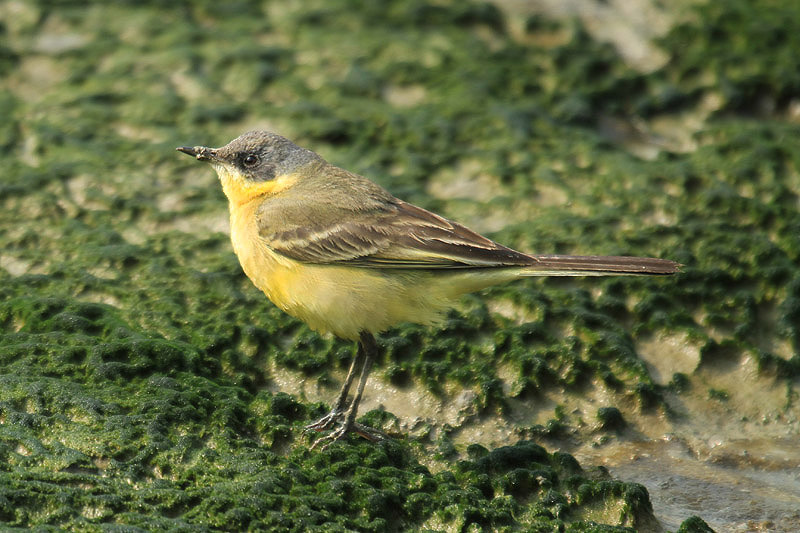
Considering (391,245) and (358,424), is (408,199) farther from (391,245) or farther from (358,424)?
(358,424)

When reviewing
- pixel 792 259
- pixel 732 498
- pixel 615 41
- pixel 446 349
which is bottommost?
pixel 732 498

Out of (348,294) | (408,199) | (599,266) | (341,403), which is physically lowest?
(341,403)

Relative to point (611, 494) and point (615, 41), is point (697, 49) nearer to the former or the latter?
point (615, 41)

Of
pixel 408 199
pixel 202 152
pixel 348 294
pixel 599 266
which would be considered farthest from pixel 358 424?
pixel 408 199

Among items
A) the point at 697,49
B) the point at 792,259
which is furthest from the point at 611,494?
the point at 697,49

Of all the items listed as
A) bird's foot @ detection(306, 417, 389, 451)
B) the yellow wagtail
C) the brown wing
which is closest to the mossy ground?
bird's foot @ detection(306, 417, 389, 451)

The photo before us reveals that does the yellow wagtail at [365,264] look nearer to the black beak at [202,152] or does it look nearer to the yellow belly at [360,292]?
the yellow belly at [360,292]

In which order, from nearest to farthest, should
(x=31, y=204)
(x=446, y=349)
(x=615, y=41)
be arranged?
(x=446, y=349), (x=31, y=204), (x=615, y=41)
